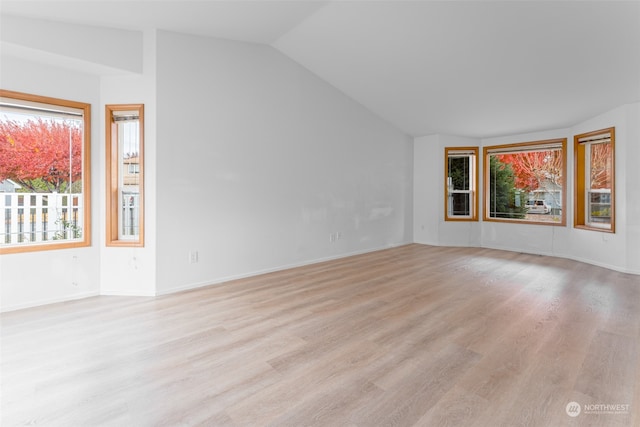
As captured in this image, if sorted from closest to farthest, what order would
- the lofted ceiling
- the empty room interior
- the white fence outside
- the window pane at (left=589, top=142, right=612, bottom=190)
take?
1. the empty room interior
2. the lofted ceiling
3. the white fence outside
4. the window pane at (left=589, top=142, right=612, bottom=190)

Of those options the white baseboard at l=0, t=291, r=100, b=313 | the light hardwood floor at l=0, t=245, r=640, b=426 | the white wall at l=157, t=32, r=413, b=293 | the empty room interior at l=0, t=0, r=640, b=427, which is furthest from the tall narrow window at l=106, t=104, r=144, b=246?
the light hardwood floor at l=0, t=245, r=640, b=426

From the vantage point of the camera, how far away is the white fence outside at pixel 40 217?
3150 millimetres

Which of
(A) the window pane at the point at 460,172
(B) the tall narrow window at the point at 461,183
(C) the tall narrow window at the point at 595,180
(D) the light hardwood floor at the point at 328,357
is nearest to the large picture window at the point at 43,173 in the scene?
(D) the light hardwood floor at the point at 328,357

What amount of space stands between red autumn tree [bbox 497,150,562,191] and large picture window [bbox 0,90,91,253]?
7.42 metres

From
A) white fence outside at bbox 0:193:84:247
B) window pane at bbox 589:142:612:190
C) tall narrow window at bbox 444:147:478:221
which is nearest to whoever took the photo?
white fence outside at bbox 0:193:84:247

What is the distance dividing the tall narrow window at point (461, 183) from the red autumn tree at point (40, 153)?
6.75 meters

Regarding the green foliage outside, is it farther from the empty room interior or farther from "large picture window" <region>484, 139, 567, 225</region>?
the empty room interior

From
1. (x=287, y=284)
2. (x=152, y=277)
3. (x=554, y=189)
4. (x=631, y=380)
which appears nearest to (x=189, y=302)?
(x=152, y=277)

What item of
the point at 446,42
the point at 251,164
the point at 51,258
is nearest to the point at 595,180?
the point at 446,42

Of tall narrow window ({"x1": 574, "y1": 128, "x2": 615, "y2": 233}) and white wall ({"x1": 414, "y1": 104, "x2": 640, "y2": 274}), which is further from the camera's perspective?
tall narrow window ({"x1": 574, "y1": 128, "x2": 615, "y2": 233})

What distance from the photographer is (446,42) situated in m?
3.81

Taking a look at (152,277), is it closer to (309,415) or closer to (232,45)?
(309,415)

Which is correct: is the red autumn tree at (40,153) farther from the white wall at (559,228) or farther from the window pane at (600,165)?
the window pane at (600,165)

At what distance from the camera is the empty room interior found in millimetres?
1859
